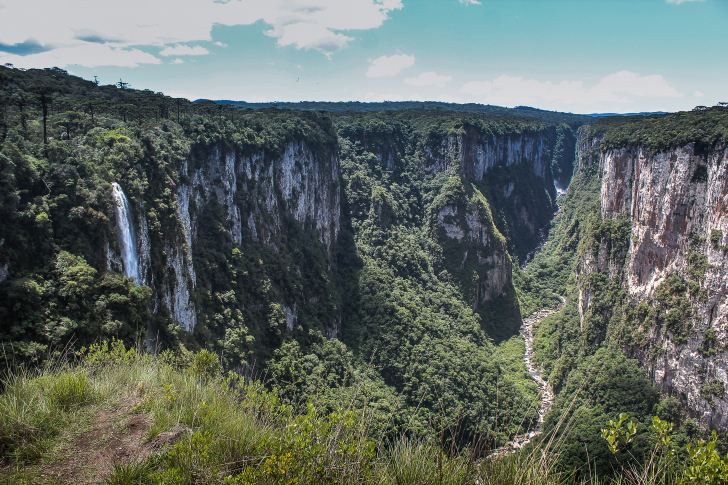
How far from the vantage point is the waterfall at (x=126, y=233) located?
2517cm

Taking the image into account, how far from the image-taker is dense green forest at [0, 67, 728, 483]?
2095 cm

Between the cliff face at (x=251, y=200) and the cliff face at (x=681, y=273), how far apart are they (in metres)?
33.8

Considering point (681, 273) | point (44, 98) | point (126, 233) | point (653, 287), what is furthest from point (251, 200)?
point (681, 273)

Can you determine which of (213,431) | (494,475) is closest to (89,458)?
(213,431)

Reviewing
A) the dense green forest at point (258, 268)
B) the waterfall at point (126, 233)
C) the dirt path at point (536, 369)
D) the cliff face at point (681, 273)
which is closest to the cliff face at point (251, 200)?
the dense green forest at point (258, 268)

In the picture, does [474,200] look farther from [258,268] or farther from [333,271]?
[258,268]

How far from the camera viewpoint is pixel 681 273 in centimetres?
3728

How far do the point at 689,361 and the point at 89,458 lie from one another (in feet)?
137

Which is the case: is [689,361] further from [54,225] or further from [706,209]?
[54,225]

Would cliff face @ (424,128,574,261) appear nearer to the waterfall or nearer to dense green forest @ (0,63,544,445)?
dense green forest @ (0,63,544,445)

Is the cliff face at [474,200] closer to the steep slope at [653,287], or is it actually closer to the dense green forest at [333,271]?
the dense green forest at [333,271]

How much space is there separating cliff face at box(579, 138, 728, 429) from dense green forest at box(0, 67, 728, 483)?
139cm

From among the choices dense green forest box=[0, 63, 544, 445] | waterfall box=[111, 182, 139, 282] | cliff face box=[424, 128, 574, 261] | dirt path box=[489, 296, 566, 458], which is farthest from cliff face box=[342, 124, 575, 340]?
waterfall box=[111, 182, 139, 282]

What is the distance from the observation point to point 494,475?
6707 millimetres
